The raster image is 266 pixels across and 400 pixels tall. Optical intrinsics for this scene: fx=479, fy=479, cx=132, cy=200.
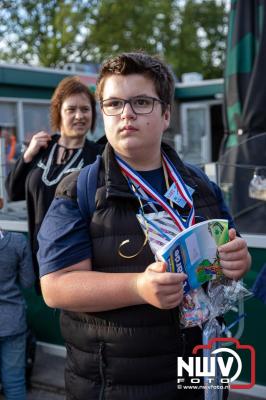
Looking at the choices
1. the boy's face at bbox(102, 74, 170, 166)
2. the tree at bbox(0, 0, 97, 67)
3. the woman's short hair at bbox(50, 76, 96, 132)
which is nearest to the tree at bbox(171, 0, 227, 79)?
the tree at bbox(0, 0, 97, 67)

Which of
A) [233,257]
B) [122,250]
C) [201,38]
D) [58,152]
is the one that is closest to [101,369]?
[122,250]

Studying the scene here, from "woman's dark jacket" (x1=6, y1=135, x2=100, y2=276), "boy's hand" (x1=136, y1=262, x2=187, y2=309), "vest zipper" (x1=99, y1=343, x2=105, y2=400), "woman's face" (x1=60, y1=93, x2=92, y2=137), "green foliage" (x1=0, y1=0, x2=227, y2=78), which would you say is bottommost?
"vest zipper" (x1=99, y1=343, x2=105, y2=400)

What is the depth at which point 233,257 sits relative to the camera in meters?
1.48

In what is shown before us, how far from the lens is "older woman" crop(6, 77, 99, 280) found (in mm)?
3023

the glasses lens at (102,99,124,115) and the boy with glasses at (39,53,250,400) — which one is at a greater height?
the glasses lens at (102,99,124,115)

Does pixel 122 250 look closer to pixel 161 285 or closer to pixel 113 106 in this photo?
pixel 161 285

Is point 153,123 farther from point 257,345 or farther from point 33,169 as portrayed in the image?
point 257,345

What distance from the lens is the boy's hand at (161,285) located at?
4.29ft

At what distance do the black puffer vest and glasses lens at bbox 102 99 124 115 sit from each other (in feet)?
0.48

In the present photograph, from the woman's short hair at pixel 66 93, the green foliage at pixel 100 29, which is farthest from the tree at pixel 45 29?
the woman's short hair at pixel 66 93

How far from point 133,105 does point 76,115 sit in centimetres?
161

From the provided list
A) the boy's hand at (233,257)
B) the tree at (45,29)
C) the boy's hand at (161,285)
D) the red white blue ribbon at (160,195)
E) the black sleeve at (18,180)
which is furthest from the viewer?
the tree at (45,29)

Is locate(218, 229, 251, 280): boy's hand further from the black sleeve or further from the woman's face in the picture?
the black sleeve

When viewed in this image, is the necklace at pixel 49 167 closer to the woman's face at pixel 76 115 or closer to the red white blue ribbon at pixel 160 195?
the woman's face at pixel 76 115
